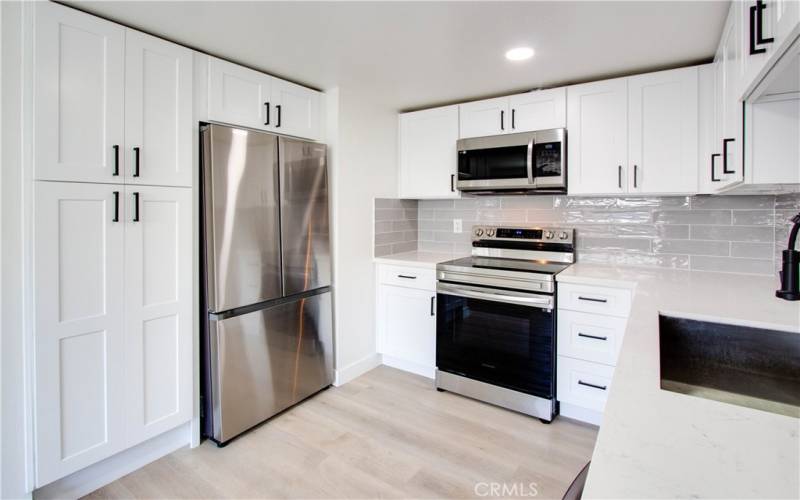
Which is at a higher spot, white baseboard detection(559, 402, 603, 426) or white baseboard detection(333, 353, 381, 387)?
white baseboard detection(333, 353, 381, 387)

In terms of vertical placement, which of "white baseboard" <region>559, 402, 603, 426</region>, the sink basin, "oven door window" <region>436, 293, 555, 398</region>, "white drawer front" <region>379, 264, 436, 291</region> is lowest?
"white baseboard" <region>559, 402, 603, 426</region>

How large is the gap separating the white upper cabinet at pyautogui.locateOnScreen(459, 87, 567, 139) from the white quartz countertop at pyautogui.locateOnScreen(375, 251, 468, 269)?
95cm

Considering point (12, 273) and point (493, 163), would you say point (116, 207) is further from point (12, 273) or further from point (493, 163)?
point (493, 163)

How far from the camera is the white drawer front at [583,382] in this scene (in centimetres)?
242

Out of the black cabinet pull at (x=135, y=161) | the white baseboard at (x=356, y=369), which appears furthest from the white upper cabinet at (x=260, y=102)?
the white baseboard at (x=356, y=369)

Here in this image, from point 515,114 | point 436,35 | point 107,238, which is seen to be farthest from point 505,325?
point 107,238

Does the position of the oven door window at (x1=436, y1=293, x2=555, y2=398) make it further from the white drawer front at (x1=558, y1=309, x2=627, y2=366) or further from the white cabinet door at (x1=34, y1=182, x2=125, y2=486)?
the white cabinet door at (x1=34, y1=182, x2=125, y2=486)

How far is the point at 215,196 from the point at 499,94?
2092mm

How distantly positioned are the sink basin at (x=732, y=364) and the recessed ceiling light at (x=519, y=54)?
1520 millimetres

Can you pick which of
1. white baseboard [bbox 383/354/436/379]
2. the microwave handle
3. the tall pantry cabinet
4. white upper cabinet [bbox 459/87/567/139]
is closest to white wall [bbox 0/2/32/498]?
the tall pantry cabinet

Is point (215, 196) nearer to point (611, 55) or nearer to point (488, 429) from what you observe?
point (488, 429)

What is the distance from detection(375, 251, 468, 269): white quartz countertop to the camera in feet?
10.0

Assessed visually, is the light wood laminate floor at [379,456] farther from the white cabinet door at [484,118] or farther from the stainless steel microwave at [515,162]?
the white cabinet door at [484,118]

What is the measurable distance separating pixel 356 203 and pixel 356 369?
127 centimetres
